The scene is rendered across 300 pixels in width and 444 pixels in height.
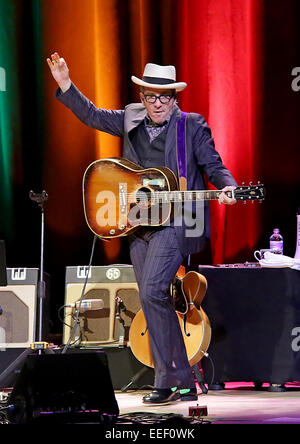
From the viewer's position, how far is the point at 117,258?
6.23m

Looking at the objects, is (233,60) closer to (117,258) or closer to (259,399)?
(117,258)

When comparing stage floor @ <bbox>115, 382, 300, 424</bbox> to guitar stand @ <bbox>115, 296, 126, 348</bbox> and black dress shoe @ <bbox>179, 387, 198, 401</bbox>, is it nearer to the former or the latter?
black dress shoe @ <bbox>179, 387, 198, 401</bbox>

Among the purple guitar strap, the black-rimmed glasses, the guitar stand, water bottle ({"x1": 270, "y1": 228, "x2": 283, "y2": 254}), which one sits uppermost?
the black-rimmed glasses

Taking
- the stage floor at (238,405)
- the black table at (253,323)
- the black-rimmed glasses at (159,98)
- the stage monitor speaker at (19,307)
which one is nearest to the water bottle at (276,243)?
the black table at (253,323)

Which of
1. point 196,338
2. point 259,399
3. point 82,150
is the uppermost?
point 82,150

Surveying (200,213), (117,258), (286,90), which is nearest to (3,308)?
(117,258)

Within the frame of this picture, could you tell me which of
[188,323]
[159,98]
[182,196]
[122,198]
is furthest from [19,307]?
[159,98]

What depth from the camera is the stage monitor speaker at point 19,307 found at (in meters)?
5.62

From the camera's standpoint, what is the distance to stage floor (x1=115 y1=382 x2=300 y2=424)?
3693mm

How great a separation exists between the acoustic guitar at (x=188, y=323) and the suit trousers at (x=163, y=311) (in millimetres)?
384

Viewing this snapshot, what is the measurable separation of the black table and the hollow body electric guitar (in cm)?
81

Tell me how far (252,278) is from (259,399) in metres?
0.83

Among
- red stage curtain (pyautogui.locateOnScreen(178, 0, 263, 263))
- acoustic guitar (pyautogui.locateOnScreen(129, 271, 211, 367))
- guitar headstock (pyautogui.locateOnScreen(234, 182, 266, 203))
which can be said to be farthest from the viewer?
red stage curtain (pyautogui.locateOnScreen(178, 0, 263, 263))

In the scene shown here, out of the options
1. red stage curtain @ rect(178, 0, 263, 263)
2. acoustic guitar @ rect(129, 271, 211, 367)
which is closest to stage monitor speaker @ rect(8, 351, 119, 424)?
acoustic guitar @ rect(129, 271, 211, 367)
